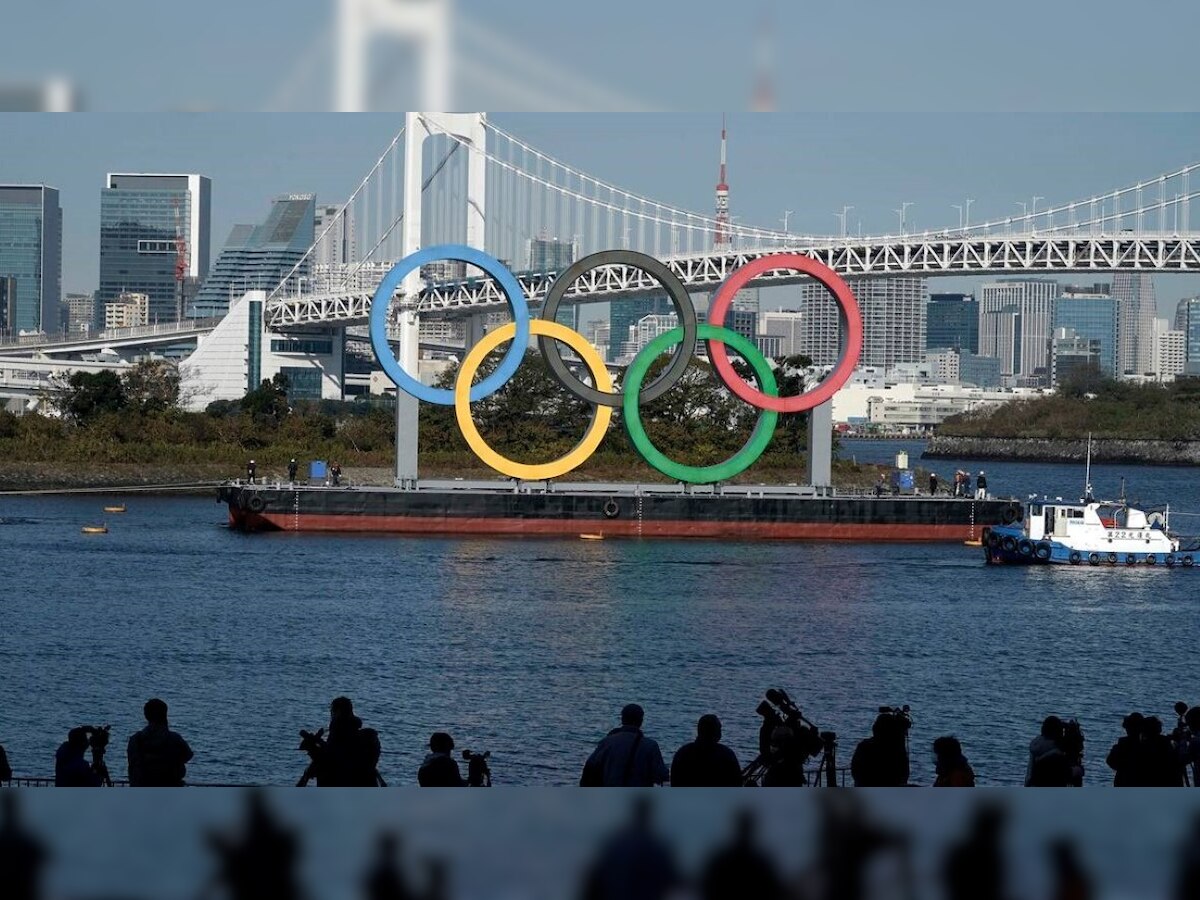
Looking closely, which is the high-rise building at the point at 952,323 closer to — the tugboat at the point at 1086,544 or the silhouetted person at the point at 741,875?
the tugboat at the point at 1086,544

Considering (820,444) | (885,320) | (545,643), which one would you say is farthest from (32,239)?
(885,320)

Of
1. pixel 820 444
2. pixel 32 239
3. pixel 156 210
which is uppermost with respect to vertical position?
pixel 156 210

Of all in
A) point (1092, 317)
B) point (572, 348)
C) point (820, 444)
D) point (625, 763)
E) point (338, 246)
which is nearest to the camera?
point (625, 763)

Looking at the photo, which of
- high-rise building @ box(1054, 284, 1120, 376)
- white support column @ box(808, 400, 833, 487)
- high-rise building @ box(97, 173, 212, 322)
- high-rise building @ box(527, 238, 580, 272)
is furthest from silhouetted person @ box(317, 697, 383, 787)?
high-rise building @ box(1054, 284, 1120, 376)

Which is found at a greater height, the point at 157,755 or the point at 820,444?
the point at 820,444

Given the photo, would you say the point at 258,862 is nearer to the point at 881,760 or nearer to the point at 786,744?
the point at 881,760

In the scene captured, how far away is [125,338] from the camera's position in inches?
1081

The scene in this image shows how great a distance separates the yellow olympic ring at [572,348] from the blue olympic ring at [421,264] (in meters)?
0.18

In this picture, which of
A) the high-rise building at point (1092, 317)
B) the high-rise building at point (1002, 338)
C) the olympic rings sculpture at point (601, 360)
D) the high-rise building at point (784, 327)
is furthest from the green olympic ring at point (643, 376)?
the high-rise building at point (1002, 338)

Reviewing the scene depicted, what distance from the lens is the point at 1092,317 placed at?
7188cm

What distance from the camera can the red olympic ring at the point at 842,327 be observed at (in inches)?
774

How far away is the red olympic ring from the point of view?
19.7m

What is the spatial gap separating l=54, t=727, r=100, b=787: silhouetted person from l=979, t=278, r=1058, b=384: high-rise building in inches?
2744

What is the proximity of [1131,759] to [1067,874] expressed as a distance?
6.21 ft
